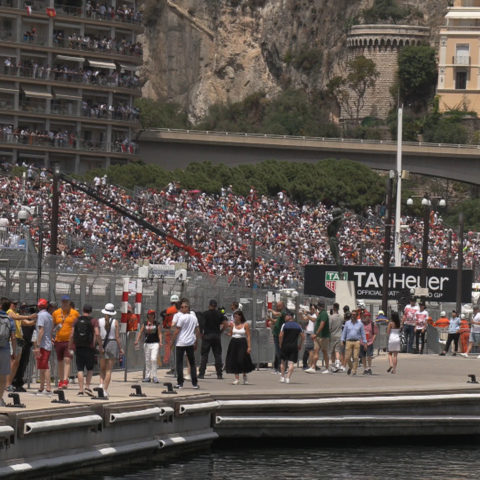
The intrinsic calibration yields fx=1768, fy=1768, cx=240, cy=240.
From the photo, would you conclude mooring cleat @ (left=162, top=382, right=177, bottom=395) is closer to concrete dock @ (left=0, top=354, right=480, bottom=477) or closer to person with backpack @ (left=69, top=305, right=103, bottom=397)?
concrete dock @ (left=0, top=354, right=480, bottom=477)

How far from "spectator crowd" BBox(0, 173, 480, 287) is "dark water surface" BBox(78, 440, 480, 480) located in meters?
31.2

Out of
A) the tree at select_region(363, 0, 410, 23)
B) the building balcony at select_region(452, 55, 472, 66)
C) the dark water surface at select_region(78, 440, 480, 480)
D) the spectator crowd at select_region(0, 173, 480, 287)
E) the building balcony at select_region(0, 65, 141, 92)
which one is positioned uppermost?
the tree at select_region(363, 0, 410, 23)

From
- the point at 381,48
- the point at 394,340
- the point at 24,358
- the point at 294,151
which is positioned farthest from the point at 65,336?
the point at 381,48

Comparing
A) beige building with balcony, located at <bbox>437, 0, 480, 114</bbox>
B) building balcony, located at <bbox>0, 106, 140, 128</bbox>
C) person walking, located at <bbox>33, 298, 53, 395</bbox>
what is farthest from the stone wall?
person walking, located at <bbox>33, 298, 53, 395</bbox>

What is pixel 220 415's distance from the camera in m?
35.7

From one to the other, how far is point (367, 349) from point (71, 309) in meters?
11.1

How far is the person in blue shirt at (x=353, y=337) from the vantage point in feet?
139

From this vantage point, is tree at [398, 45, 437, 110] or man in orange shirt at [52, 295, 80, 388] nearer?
man in orange shirt at [52, 295, 80, 388]

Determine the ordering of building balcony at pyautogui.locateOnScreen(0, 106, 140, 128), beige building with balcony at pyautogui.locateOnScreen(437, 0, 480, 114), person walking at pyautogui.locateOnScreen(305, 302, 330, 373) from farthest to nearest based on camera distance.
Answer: beige building with balcony at pyautogui.locateOnScreen(437, 0, 480, 114)
building balcony at pyautogui.locateOnScreen(0, 106, 140, 128)
person walking at pyautogui.locateOnScreen(305, 302, 330, 373)

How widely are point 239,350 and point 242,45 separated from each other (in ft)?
488

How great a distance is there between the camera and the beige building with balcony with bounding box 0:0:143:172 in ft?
379

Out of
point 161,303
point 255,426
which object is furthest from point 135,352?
point 255,426

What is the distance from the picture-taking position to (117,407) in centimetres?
3250

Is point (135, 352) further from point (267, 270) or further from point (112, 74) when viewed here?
point (112, 74)
